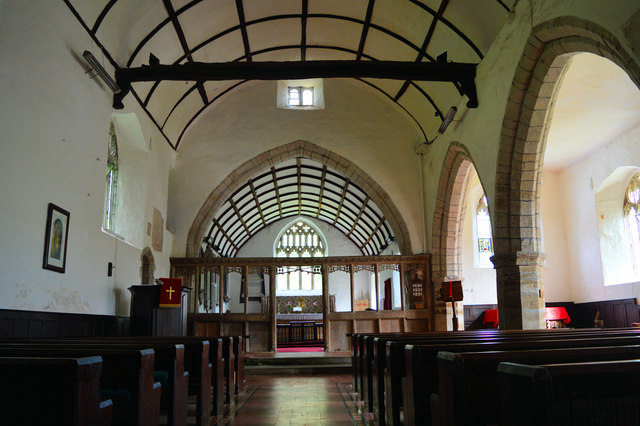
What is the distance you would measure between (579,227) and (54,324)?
1094 cm

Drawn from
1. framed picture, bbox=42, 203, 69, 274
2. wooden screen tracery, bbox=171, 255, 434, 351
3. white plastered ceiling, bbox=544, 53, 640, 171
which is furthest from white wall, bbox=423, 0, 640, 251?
framed picture, bbox=42, 203, 69, 274

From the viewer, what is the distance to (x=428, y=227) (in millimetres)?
10969

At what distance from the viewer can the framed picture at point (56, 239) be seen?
17.3 feet

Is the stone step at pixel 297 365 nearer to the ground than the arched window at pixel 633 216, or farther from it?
nearer to the ground

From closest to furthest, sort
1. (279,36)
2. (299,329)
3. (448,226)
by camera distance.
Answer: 1. (279,36)
2. (448,226)
3. (299,329)

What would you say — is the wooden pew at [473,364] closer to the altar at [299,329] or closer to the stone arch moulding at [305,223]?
the altar at [299,329]

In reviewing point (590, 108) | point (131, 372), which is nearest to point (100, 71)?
point (131, 372)

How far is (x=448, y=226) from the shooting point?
1034 centimetres

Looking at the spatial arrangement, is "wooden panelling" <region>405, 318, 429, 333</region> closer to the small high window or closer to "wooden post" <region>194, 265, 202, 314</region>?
"wooden post" <region>194, 265, 202, 314</region>

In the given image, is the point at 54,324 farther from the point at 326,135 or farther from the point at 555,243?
the point at 555,243

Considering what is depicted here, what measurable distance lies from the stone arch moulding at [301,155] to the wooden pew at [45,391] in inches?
370

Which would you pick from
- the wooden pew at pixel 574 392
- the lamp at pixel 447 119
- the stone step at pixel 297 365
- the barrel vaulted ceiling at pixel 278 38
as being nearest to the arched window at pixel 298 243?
the barrel vaulted ceiling at pixel 278 38

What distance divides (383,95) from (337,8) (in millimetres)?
2854

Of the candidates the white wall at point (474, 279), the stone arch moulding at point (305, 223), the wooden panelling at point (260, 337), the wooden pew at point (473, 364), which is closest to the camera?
the wooden pew at point (473, 364)
